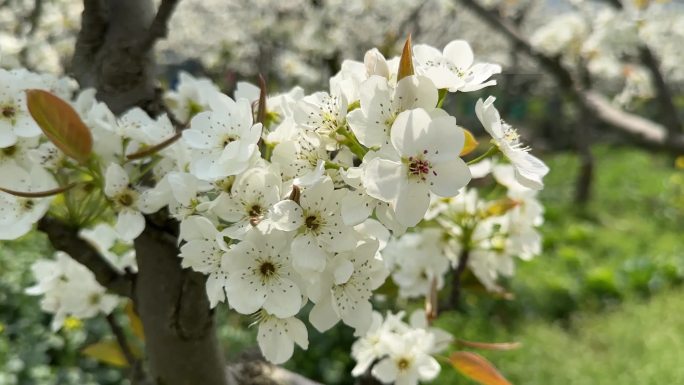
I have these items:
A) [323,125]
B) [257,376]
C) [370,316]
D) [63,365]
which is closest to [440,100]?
[323,125]

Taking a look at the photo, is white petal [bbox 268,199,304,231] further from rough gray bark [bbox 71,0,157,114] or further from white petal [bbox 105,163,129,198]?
rough gray bark [bbox 71,0,157,114]

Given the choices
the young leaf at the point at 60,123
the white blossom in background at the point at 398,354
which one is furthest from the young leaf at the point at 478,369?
the young leaf at the point at 60,123

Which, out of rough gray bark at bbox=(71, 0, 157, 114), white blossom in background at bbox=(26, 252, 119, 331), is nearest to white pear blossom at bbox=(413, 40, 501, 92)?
rough gray bark at bbox=(71, 0, 157, 114)

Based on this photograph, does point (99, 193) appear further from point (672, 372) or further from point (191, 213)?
point (672, 372)

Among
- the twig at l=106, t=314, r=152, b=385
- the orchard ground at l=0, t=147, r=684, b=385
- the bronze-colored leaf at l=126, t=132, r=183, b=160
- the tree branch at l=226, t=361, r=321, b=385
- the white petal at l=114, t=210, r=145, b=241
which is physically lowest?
the orchard ground at l=0, t=147, r=684, b=385

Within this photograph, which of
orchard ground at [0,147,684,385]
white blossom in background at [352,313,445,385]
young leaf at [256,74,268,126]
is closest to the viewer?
young leaf at [256,74,268,126]

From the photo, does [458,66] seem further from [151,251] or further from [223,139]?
[151,251]

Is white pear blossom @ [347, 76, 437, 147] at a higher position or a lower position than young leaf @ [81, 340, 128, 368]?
higher
